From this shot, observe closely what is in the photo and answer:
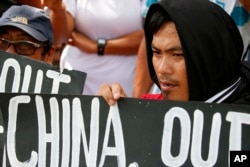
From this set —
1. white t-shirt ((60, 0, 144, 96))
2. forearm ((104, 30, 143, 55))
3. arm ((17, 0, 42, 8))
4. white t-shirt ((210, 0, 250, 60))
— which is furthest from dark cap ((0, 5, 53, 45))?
white t-shirt ((210, 0, 250, 60))

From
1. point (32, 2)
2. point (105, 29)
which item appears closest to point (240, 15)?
point (105, 29)

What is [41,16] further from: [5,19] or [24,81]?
[24,81]

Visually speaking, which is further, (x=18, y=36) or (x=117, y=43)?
(x=117, y=43)

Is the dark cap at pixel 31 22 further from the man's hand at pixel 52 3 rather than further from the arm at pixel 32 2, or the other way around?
the arm at pixel 32 2

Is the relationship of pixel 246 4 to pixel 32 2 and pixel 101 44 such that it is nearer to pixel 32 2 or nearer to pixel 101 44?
pixel 101 44

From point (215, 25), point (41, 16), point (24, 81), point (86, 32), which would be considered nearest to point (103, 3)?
point (86, 32)

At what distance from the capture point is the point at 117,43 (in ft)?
12.3

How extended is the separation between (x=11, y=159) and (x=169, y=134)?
0.53 meters

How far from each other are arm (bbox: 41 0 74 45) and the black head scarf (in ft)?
3.90

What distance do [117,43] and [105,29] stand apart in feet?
0.33

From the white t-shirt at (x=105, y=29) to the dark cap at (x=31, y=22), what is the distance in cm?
32

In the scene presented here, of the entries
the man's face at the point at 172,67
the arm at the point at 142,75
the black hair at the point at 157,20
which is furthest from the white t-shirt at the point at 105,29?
the man's face at the point at 172,67

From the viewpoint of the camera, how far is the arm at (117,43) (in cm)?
376

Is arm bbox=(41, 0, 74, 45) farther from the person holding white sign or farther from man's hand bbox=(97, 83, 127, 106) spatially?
Answer: man's hand bbox=(97, 83, 127, 106)
